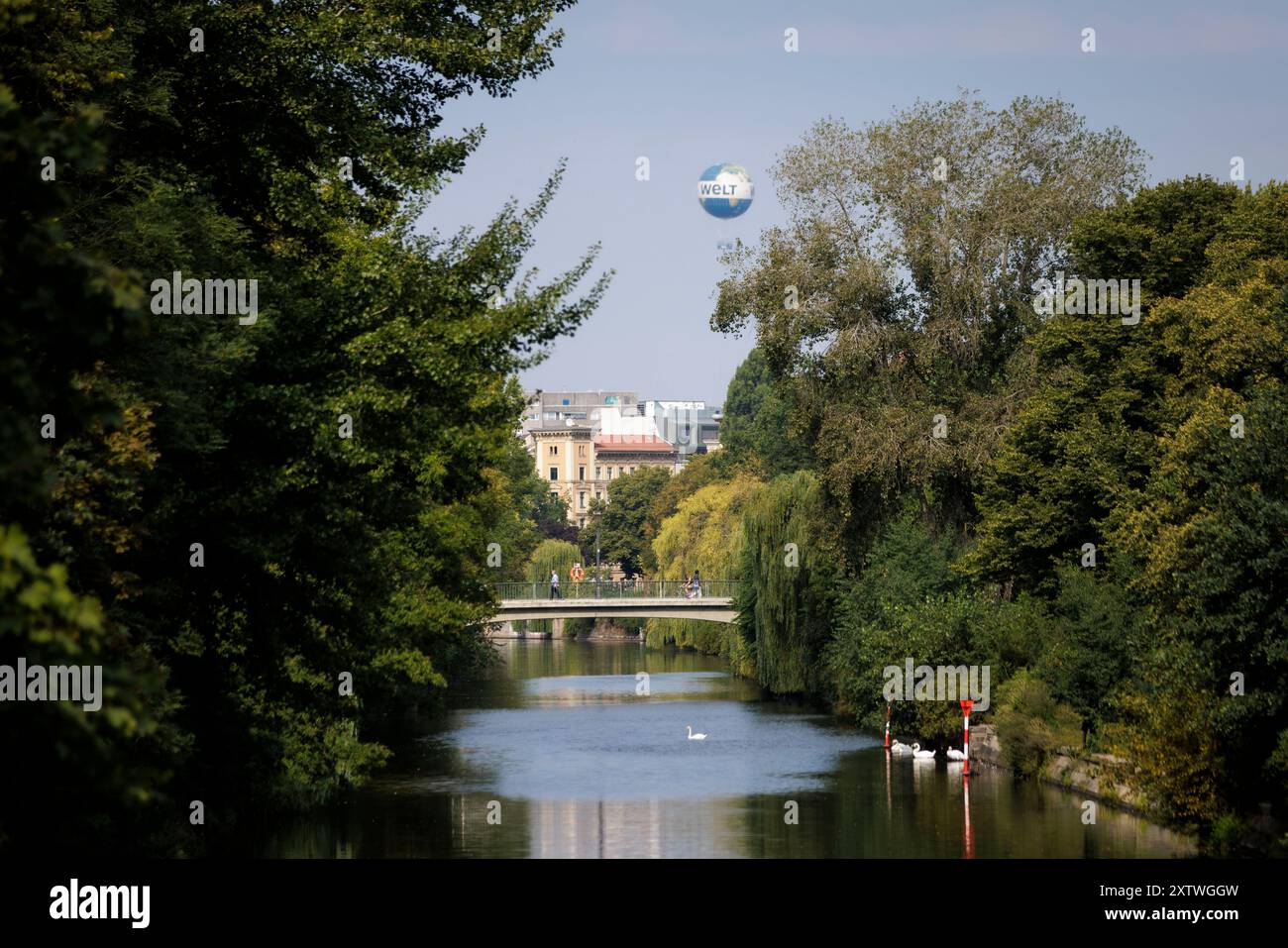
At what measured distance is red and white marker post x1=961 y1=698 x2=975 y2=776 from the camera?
39.6 metres

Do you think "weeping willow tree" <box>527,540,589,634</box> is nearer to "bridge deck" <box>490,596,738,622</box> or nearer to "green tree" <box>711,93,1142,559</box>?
"bridge deck" <box>490,596,738,622</box>

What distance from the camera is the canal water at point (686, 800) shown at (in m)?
29.2

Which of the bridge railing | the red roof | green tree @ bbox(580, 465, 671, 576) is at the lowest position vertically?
the bridge railing

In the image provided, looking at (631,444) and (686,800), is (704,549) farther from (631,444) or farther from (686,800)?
(631,444)

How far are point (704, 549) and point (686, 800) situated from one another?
4761 centimetres

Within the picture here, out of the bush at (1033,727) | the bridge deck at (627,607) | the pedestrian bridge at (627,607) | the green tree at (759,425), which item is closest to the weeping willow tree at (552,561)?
the green tree at (759,425)

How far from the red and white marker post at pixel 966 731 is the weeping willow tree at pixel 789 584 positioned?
11956mm

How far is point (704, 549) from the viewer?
82750mm

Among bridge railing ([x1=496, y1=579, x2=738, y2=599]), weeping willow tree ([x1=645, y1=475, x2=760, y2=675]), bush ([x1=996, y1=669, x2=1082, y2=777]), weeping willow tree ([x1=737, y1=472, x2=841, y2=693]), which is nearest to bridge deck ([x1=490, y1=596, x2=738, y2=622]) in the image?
bridge railing ([x1=496, y1=579, x2=738, y2=599])

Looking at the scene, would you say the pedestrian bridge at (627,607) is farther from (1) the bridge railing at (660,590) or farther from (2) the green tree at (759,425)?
(2) the green tree at (759,425)

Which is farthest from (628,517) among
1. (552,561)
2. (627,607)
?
(627,607)

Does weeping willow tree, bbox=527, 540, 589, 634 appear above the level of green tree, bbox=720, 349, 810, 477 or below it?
below

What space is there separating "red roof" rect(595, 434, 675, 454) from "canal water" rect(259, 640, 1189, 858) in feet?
443
